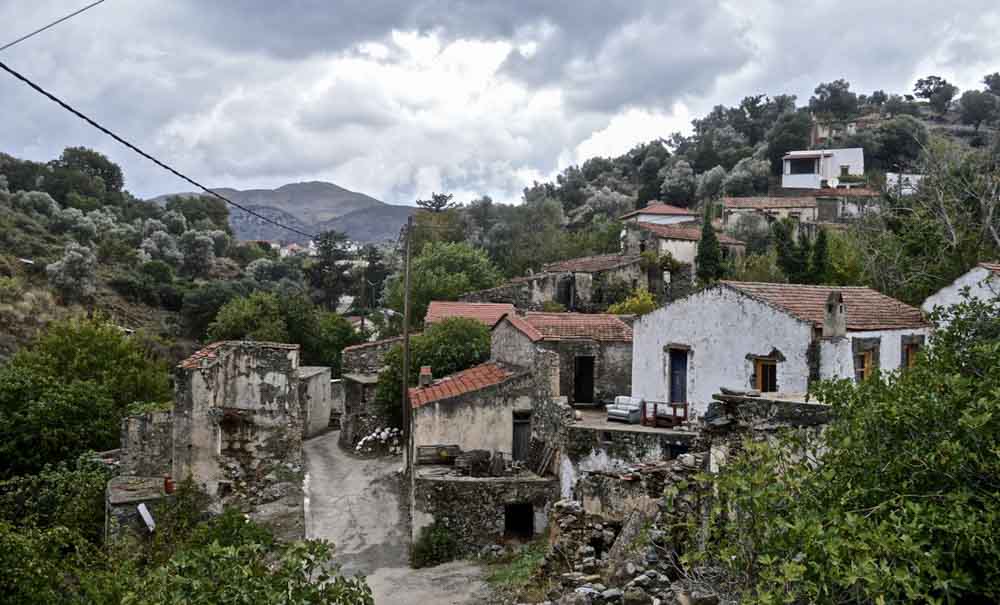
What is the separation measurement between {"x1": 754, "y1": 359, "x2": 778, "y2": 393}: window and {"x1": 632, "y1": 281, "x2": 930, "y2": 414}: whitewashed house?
0.02 meters

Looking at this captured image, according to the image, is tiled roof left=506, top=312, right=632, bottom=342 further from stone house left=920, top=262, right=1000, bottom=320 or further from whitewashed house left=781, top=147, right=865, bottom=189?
whitewashed house left=781, top=147, right=865, bottom=189

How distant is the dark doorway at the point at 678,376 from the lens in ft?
63.0

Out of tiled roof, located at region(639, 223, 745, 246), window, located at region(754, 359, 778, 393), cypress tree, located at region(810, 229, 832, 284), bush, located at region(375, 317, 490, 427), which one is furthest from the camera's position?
tiled roof, located at region(639, 223, 745, 246)

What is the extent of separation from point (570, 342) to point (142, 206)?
68.9 m

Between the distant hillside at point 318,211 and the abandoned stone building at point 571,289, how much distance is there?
7974 cm

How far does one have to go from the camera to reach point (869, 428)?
693cm

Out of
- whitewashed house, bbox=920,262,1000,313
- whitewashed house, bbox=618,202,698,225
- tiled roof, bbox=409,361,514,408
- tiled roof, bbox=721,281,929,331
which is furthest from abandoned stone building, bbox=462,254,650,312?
tiled roof, bbox=721,281,929,331

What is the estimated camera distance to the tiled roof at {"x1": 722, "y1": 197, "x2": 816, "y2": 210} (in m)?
54.9

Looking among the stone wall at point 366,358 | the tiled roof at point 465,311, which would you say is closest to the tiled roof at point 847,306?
the tiled roof at point 465,311

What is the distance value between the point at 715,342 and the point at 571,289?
2224 centimetres

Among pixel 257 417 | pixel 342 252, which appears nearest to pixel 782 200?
pixel 342 252

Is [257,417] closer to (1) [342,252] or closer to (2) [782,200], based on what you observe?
(1) [342,252]

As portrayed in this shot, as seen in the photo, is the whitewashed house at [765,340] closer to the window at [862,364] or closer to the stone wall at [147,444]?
the window at [862,364]

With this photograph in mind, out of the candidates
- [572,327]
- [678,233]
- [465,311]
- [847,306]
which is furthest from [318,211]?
[847,306]
